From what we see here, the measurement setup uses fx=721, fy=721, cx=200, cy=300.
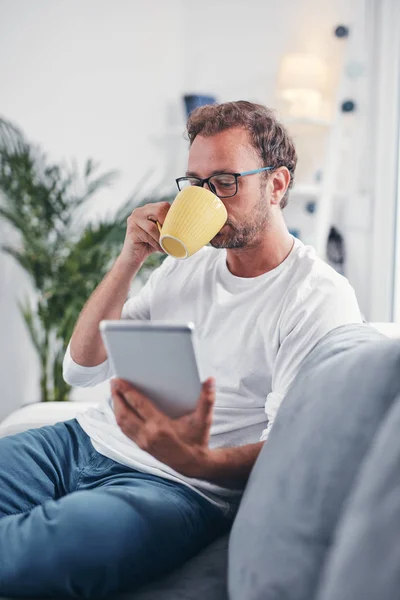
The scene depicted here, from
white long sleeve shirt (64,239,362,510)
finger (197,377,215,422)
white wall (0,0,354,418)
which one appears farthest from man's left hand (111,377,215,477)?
white wall (0,0,354,418)

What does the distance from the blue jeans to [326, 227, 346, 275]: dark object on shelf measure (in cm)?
221

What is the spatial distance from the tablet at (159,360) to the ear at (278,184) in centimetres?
64

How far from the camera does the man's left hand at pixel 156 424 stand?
97cm

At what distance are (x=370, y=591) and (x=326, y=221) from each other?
2679 mm

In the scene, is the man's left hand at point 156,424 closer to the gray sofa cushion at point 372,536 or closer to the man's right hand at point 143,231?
the gray sofa cushion at point 372,536

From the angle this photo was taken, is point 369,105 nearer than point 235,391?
No

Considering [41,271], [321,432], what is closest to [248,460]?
[321,432]

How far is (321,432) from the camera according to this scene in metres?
0.85

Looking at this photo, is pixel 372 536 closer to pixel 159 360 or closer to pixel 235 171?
pixel 159 360

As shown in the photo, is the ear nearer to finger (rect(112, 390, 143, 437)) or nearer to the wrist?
the wrist

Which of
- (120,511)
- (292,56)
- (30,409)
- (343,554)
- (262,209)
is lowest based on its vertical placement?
(30,409)

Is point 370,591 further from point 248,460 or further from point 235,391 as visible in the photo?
point 235,391

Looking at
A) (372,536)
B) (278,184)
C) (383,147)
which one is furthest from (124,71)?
(372,536)

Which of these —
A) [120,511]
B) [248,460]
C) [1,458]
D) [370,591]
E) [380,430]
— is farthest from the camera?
[1,458]
